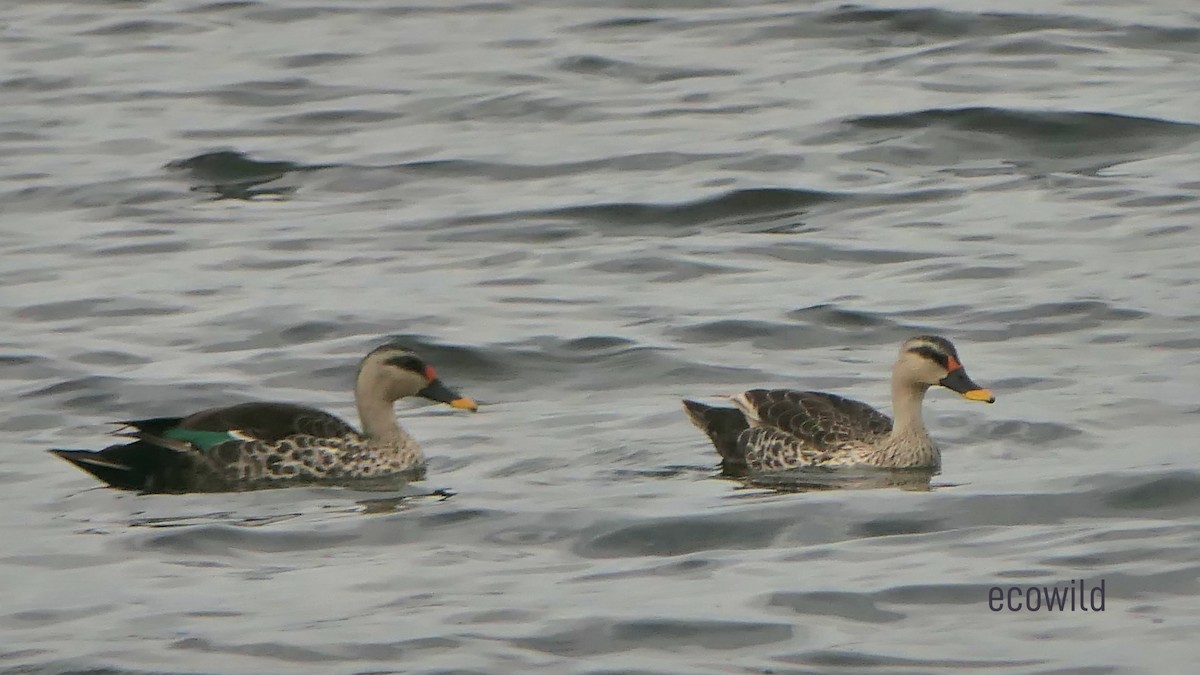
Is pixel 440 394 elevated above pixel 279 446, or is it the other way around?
pixel 440 394

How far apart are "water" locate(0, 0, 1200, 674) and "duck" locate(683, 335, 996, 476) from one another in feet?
0.82

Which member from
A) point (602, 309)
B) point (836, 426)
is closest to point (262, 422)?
point (836, 426)

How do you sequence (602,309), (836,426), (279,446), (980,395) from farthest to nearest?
(602,309) → (836,426) → (279,446) → (980,395)

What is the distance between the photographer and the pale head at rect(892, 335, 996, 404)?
1359 cm

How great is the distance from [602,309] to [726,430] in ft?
12.0

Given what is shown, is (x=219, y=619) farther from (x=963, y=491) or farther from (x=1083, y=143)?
(x=1083, y=143)

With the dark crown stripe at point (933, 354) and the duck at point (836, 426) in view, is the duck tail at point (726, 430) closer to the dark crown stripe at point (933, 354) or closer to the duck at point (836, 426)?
the duck at point (836, 426)

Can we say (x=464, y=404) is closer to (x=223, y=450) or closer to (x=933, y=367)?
(x=223, y=450)

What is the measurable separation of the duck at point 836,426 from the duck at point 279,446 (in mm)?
1452

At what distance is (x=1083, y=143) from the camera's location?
22.0m

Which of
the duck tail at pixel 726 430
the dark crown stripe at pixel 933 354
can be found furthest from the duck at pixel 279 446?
the dark crown stripe at pixel 933 354

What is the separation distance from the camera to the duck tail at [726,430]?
45.0 feet

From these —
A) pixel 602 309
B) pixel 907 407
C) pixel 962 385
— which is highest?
pixel 962 385

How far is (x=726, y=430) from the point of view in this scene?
45.4 ft
